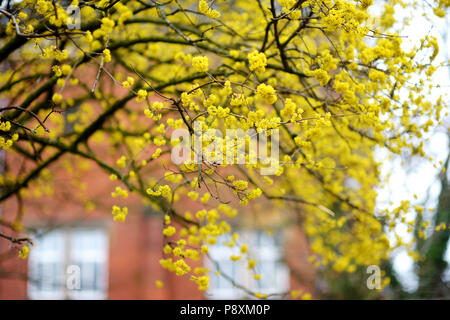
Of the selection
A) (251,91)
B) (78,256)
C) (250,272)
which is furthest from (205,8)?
(78,256)

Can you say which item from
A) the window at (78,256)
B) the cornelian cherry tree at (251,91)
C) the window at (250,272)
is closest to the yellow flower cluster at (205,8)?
the cornelian cherry tree at (251,91)

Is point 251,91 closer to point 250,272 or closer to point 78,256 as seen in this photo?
point 250,272

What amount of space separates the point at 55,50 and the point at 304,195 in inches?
157

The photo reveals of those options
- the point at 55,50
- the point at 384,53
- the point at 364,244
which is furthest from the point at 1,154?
the point at 384,53

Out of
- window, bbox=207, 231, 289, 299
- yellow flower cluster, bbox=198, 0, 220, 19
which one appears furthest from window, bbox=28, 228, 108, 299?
yellow flower cluster, bbox=198, 0, 220, 19

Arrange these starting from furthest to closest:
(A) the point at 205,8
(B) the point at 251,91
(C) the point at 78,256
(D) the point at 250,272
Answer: (C) the point at 78,256 < (D) the point at 250,272 < (B) the point at 251,91 < (A) the point at 205,8

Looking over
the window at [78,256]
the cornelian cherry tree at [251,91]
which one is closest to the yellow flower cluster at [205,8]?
the cornelian cherry tree at [251,91]

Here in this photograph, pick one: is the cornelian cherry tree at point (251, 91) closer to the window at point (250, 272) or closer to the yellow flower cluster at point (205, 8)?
the yellow flower cluster at point (205, 8)

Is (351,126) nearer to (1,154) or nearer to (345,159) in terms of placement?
(345,159)

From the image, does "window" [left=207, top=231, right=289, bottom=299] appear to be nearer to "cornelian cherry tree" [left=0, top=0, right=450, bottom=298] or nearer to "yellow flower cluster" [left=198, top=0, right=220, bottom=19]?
"cornelian cherry tree" [left=0, top=0, right=450, bottom=298]

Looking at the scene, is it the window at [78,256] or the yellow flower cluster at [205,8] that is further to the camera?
the window at [78,256]

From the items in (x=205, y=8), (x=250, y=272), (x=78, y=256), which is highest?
(x=205, y=8)

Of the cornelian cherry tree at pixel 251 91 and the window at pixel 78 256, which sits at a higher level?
the cornelian cherry tree at pixel 251 91

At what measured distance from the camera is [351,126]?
421 centimetres
